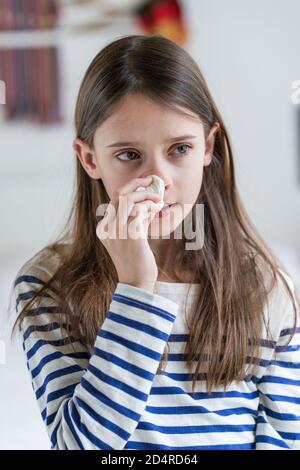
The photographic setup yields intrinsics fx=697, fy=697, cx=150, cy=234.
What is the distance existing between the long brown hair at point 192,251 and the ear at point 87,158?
11 mm

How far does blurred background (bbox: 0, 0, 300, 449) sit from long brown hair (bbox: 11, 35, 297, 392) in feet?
3.74

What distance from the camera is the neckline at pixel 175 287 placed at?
836 mm

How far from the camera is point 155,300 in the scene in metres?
0.71

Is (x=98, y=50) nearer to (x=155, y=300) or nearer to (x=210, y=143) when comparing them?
(x=210, y=143)

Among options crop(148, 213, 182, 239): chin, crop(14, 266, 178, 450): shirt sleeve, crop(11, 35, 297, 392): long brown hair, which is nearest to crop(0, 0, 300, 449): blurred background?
crop(11, 35, 297, 392): long brown hair

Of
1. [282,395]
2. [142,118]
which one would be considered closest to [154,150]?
[142,118]

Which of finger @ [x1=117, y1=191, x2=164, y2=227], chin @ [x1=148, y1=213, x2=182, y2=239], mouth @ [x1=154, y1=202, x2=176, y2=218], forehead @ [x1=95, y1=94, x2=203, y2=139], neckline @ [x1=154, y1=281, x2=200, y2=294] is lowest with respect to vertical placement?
neckline @ [x1=154, y1=281, x2=200, y2=294]

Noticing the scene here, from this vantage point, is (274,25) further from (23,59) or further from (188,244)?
(188,244)

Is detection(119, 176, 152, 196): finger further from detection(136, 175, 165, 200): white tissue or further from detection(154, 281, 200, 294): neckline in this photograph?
detection(154, 281, 200, 294): neckline

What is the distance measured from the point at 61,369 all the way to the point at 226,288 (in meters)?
0.23

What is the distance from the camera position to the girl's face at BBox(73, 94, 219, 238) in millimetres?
756

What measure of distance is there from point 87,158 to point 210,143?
0.51 feet

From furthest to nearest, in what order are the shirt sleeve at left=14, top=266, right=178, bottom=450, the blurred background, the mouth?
the blurred background, the mouth, the shirt sleeve at left=14, top=266, right=178, bottom=450

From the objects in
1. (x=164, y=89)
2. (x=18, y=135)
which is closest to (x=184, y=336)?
(x=164, y=89)
